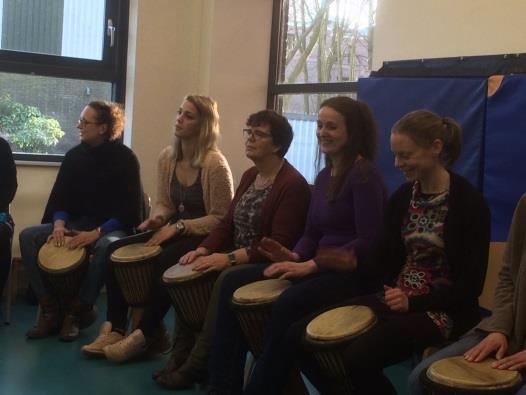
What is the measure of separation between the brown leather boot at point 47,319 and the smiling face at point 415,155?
220 centimetres

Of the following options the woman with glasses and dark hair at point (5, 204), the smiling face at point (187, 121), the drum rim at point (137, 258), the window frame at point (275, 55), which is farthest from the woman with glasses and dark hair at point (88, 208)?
the window frame at point (275, 55)

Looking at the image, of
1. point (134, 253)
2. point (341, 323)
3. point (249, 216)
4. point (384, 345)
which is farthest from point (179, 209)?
point (384, 345)

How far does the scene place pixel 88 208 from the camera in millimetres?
3998

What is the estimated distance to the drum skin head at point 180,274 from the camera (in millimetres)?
3006

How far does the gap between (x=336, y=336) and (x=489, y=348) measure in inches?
18.0

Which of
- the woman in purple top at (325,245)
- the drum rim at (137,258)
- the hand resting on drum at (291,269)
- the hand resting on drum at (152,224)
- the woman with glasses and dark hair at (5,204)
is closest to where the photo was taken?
the woman in purple top at (325,245)

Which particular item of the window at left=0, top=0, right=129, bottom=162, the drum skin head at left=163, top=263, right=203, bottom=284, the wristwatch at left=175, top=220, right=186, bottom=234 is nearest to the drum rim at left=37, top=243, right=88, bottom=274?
the wristwatch at left=175, top=220, right=186, bottom=234

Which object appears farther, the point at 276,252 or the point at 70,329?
the point at 70,329

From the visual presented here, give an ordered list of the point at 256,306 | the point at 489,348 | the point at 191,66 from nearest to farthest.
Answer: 1. the point at 489,348
2. the point at 256,306
3. the point at 191,66

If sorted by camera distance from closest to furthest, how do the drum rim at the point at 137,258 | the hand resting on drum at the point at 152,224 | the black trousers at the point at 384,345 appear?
1. the black trousers at the point at 384,345
2. the drum rim at the point at 137,258
3. the hand resting on drum at the point at 152,224

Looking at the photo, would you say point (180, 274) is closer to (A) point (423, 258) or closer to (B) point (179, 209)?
(B) point (179, 209)

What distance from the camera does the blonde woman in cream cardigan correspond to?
337 centimetres

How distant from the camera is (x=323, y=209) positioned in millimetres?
2793

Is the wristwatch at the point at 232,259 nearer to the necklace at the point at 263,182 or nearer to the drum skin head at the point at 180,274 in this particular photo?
the drum skin head at the point at 180,274
